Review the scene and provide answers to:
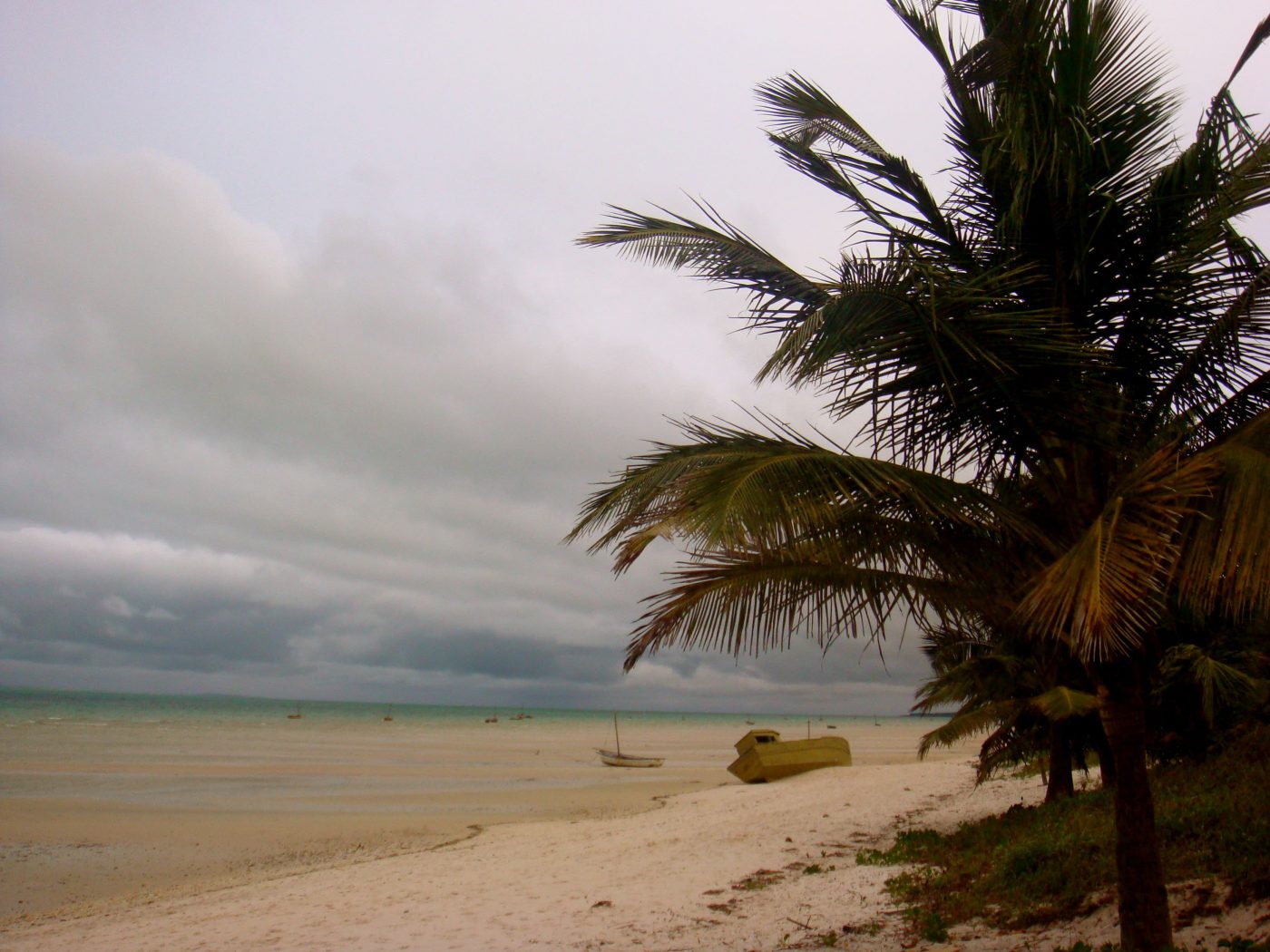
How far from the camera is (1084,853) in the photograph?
7.21 meters

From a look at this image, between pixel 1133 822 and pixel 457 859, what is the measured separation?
1011 centimetres

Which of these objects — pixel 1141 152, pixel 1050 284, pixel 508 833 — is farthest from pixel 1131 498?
pixel 508 833

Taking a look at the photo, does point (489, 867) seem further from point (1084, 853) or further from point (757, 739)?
point (757, 739)

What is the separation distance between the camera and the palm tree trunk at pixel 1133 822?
470 cm

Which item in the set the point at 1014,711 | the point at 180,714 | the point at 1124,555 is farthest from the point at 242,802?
the point at 180,714

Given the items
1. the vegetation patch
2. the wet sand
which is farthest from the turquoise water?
the vegetation patch

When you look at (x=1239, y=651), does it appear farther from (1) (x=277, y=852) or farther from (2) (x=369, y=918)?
(1) (x=277, y=852)

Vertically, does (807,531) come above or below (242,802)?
above

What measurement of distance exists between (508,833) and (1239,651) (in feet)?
39.8

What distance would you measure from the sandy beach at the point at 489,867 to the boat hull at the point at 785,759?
598 mm

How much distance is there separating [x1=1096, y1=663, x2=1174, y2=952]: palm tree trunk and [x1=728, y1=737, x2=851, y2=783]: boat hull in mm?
19425

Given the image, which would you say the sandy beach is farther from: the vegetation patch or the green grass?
the green grass

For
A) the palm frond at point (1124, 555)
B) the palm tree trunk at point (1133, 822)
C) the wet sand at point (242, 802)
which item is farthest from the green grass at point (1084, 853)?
the wet sand at point (242, 802)

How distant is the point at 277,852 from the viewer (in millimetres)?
14875
